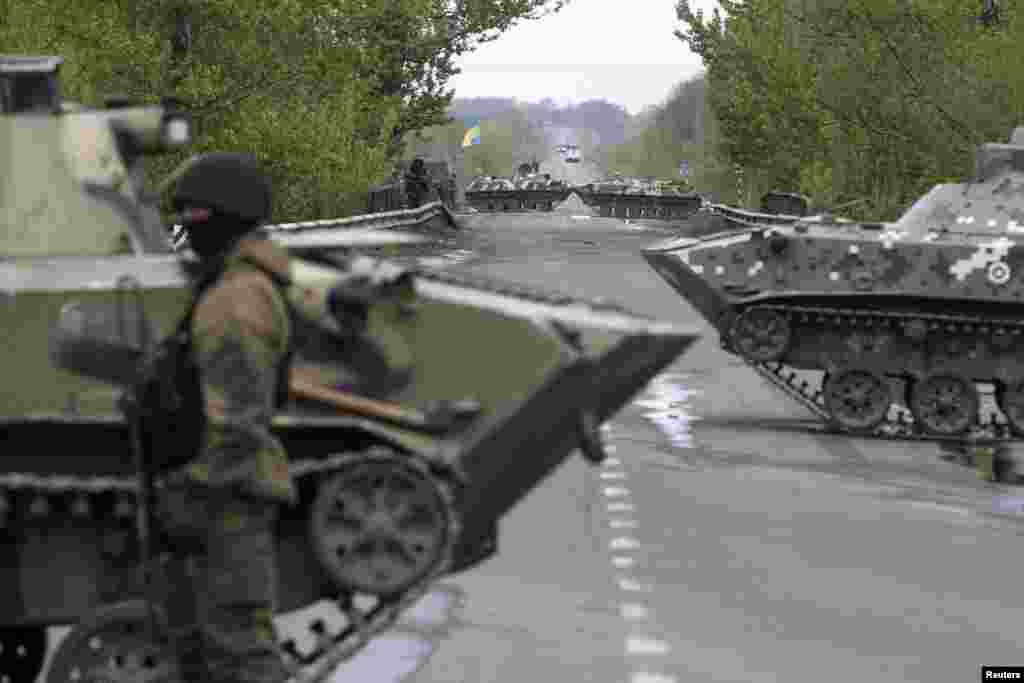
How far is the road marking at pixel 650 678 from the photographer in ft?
35.8

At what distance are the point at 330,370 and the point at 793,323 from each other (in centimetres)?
1441

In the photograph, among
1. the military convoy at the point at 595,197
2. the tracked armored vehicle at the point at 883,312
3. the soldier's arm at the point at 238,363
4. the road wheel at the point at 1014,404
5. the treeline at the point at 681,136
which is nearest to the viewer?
the soldier's arm at the point at 238,363

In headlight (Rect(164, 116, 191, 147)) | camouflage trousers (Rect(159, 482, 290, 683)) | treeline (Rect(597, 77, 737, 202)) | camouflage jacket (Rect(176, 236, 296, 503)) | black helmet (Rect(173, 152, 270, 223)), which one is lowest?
treeline (Rect(597, 77, 737, 202))

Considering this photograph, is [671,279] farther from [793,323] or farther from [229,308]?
[229,308]

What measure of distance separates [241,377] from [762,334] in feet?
50.2

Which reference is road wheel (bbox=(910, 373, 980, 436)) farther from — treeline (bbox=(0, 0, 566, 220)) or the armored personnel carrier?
the armored personnel carrier

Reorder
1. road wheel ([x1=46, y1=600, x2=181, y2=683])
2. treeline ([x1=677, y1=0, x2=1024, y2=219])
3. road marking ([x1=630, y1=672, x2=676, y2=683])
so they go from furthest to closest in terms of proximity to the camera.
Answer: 1. treeline ([x1=677, y1=0, x2=1024, y2=219])
2. road marking ([x1=630, y1=672, x2=676, y2=683])
3. road wheel ([x1=46, y1=600, x2=181, y2=683])

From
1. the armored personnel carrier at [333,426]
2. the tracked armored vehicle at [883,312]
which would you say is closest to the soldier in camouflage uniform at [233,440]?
the armored personnel carrier at [333,426]

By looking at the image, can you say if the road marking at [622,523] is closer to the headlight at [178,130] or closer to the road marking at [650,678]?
the road marking at [650,678]

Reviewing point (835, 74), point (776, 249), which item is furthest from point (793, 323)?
point (835, 74)

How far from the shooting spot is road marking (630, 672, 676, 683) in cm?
1091

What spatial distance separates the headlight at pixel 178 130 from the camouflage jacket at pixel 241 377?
1797 mm

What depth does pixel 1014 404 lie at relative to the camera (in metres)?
22.9

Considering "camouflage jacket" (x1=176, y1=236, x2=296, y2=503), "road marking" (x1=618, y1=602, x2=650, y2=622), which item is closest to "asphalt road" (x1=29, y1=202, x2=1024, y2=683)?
"road marking" (x1=618, y1=602, x2=650, y2=622)
